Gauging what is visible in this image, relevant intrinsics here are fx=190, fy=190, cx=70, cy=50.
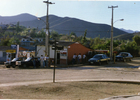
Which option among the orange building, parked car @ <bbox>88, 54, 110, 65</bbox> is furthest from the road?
the orange building

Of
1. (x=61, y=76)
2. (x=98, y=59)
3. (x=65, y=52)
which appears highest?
(x=65, y=52)

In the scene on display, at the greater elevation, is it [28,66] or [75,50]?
A: [75,50]

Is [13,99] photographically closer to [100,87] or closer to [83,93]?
[83,93]

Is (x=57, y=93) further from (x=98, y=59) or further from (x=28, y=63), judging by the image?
(x=98, y=59)

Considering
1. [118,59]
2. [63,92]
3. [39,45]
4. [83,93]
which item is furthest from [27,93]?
[118,59]

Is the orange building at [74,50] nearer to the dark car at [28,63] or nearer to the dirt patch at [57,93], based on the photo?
the dark car at [28,63]

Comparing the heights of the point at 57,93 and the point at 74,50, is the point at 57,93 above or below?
below

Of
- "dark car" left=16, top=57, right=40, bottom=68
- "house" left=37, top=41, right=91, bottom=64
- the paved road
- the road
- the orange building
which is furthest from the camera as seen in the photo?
the orange building

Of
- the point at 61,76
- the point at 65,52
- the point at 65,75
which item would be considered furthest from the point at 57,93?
the point at 65,52

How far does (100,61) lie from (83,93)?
1919 centimetres

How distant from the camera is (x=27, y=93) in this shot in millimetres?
9148

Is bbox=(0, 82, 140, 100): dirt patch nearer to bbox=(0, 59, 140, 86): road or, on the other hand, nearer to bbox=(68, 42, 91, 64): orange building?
bbox=(0, 59, 140, 86): road

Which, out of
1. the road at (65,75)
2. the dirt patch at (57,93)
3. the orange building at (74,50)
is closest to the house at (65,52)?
the orange building at (74,50)

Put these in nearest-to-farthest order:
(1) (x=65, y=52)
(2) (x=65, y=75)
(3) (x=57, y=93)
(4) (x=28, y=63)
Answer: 1. (3) (x=57, y=93)
2. (2) (x=65, y=75)
3. (4) (x=28, y=63)
4. (1) (x=65, y=52)
